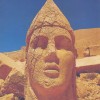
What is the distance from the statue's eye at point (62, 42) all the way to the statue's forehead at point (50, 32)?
0.20 ft

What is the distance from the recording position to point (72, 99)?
659cm

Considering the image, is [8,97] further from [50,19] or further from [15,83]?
[50,19]

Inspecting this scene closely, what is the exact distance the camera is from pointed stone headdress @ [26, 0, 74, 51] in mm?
6641

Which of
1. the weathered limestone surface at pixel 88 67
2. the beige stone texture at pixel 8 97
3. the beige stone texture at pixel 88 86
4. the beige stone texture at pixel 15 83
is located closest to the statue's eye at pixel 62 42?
the beige stone texture at pixel 88 86

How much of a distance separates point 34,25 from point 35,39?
0.35m

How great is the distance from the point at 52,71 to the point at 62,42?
0.66 metres

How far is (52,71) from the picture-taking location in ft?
20.2

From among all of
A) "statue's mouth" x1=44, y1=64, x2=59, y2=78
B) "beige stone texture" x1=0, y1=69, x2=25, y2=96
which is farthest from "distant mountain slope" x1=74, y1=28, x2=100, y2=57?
"statue's mouth" x1=44, y1=64, x2=59, y2=78

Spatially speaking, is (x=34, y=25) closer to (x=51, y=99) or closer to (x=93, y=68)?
(x=51, y=99)

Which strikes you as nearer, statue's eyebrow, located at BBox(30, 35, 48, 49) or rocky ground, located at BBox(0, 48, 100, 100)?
statue's eyebrow, located at BBox(30, 35, 48, 49)

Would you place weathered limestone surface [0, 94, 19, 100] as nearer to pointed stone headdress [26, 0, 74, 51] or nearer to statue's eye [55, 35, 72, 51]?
pointed stone headdress [26, 0, 74, 51]

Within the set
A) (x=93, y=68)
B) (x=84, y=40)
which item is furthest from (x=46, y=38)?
(x=84, y=40)

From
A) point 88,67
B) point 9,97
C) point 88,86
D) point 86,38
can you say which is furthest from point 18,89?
point 86,38

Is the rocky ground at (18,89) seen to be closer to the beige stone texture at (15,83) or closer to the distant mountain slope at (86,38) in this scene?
the beige stone texture at (15,83)
